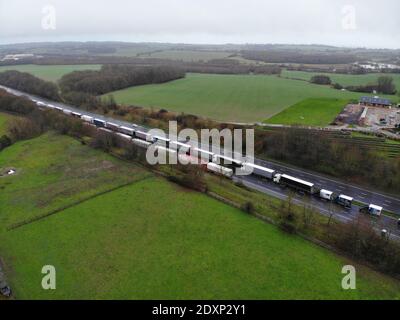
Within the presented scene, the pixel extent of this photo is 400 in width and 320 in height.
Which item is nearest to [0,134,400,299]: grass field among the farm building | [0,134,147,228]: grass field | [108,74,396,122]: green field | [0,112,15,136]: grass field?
[0,134,147,228]: grass field

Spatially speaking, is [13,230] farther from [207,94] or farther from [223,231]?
[207,94]

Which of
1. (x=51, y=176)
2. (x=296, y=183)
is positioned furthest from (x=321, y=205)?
(x=51, y=176)

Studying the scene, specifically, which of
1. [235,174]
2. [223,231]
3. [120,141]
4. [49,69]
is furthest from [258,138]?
[49,69]

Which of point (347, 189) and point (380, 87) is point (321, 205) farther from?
point (380, 87)

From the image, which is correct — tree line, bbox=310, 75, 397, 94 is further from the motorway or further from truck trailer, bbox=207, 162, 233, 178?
truck trailer, bbox=207, 162, 233, 178

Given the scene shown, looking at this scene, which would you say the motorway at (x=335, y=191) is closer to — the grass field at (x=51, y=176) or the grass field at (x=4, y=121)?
the grass field at (x=51, y=176)

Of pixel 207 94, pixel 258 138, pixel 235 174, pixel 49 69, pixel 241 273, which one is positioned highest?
pixel 49 69
